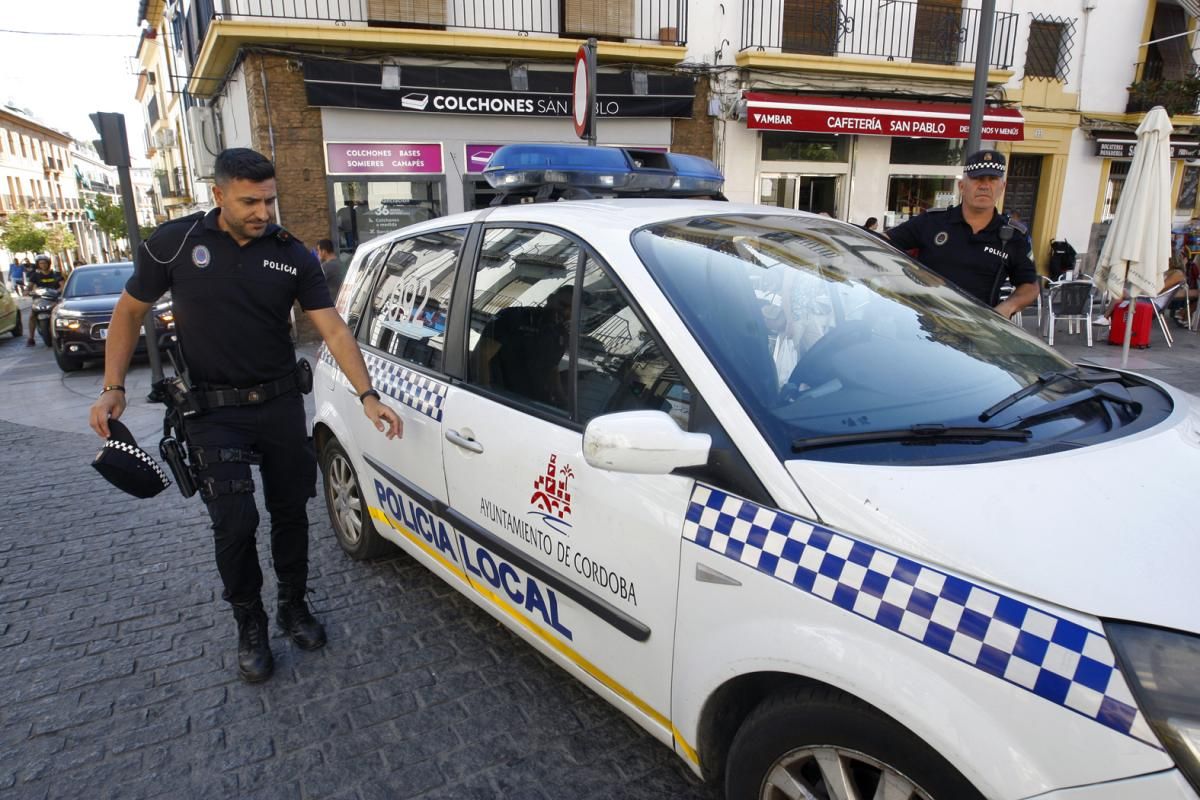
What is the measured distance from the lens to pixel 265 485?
3043 millimetres

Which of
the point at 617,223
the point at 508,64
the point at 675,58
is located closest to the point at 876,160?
the point at 675,58

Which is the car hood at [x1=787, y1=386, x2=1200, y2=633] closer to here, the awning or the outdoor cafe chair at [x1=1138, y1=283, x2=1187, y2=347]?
the outdoor cafe chair at [x1=1138, y1=283, x2=1187, y2=347]

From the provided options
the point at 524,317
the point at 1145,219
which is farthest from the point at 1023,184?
the point at 524,317

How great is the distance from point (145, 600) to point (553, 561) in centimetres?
243

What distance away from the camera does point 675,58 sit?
12.1m

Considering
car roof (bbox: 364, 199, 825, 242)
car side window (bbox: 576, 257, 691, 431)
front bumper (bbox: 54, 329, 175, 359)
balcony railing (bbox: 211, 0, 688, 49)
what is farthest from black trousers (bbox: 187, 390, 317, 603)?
balcony railing (bbox: 211, 0, 688, 49)

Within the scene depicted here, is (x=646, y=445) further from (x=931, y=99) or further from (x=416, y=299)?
(x=931, y=99)

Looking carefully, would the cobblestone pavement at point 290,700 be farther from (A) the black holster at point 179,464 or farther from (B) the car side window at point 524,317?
(B) the car side window at point 524,317

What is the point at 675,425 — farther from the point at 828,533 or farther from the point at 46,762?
the point at 46,762

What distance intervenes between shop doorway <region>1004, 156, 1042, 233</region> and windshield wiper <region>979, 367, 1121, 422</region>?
14936mm

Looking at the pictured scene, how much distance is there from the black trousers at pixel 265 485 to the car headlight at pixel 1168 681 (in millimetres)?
2698

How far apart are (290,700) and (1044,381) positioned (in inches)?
109

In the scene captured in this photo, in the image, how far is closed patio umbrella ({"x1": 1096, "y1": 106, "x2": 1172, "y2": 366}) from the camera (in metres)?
7.63

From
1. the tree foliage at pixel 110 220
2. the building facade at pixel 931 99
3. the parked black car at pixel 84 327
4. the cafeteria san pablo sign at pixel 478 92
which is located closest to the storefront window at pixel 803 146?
the building facade at pixel 931 99
